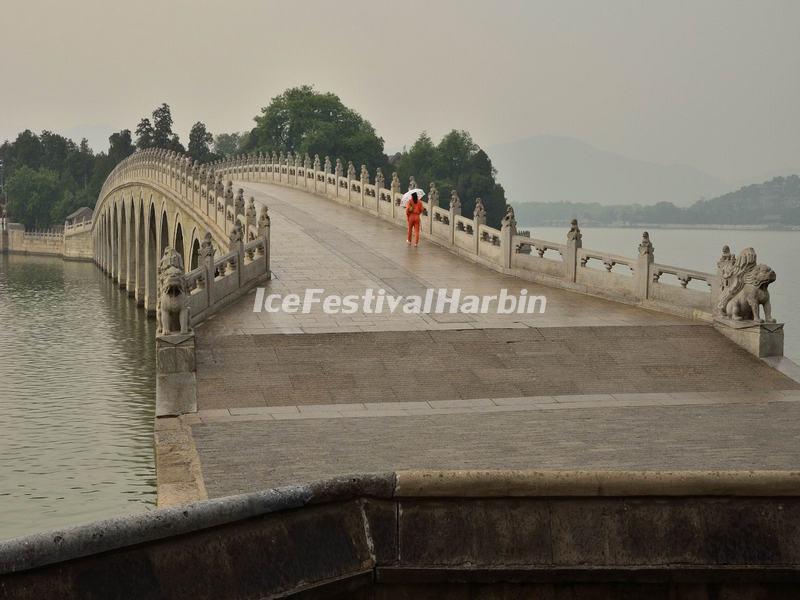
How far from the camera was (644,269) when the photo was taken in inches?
866

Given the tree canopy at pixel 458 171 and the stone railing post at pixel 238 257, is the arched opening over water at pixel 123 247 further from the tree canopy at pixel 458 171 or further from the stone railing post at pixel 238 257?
the stone railing post at pixel 238 257

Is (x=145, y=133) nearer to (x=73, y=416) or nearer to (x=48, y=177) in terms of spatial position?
(x=48, y=177)

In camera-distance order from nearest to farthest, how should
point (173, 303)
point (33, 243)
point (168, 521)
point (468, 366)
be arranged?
point (168, 521), point (173, 303), point (468, 366), point (33, 243)

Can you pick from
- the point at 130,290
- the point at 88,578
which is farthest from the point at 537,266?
the point at 130,290

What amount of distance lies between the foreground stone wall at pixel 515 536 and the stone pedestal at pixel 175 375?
32.1ft

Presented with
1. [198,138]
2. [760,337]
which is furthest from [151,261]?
[198,138]

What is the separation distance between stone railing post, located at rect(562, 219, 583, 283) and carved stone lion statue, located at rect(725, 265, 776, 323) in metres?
5.31

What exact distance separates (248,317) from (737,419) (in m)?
9.24

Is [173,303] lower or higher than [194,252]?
higher

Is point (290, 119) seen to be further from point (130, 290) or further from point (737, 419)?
point (737, 419)

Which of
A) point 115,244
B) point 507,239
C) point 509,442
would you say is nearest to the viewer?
point 509,442

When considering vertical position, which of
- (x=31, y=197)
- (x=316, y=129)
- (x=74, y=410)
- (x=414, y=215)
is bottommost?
(x=74, y=410)

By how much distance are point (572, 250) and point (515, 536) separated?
59.9 ft

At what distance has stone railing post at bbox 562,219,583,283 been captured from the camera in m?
24.2
